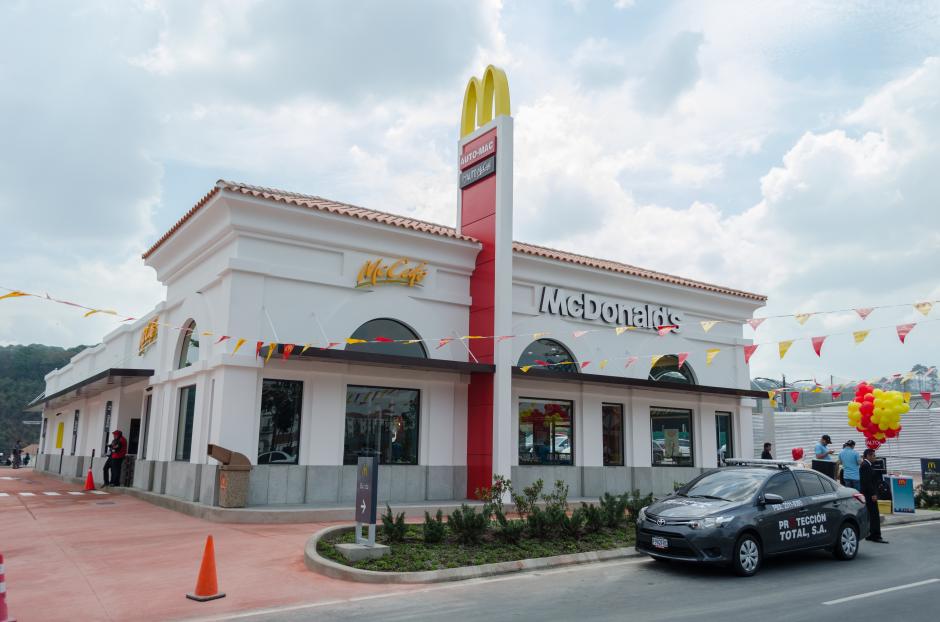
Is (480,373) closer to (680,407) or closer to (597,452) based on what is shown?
(597,452)

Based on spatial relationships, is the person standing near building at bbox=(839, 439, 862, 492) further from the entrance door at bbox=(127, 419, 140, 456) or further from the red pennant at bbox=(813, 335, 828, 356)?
the entrance door at bbox=(127, 419, 140, 456)

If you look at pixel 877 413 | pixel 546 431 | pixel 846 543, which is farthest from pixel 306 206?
pixel 877 413

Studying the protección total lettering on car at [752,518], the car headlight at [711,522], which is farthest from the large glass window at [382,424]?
the car headlight at [711,522]

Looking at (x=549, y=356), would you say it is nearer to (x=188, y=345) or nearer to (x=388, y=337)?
(x=388, y=337)

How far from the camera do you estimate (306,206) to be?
15.2 meters

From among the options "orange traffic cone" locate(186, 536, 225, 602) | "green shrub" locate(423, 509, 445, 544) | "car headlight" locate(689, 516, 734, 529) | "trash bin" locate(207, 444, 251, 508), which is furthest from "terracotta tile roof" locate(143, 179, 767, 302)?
"car headlight" locate(689, 516, 734, 529)

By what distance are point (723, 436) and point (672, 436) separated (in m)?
2.37

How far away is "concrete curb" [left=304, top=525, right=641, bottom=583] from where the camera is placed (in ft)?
30.0

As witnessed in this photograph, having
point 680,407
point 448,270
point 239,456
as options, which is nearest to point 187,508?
point 239,456

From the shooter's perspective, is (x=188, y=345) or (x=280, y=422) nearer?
(x=280, y=422)

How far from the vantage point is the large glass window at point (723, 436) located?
881 inches

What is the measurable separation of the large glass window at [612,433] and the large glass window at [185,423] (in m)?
10.6

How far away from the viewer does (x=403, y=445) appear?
16547 mm

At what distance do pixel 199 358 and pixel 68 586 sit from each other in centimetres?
817
